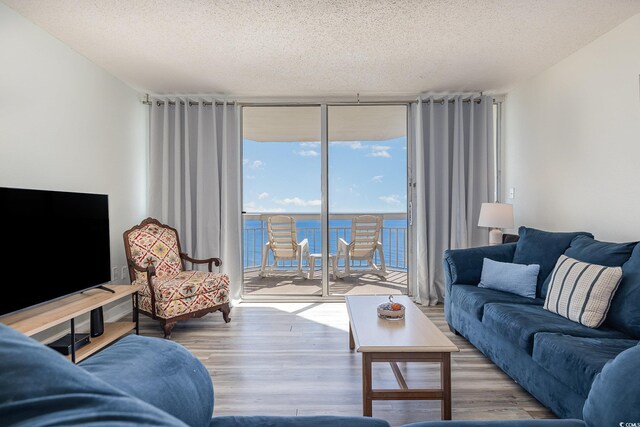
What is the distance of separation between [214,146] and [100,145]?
1.25 m

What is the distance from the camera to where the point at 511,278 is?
3.03 m

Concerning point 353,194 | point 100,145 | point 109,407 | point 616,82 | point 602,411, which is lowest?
point 602,411

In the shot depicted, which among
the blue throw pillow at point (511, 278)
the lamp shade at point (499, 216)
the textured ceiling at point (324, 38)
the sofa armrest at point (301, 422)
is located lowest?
the sofa armrest at point (301, 422)

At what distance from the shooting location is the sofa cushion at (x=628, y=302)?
2.10 meters

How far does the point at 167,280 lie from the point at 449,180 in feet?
11.4

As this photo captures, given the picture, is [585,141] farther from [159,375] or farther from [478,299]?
[159,375]

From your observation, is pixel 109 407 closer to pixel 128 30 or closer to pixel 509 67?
pixel 128 30

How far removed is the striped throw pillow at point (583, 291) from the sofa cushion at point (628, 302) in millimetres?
48

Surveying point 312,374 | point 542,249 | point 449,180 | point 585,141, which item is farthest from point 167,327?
point 585,141

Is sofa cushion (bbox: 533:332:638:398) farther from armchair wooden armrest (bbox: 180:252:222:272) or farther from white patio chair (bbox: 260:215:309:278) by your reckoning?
white patio chair (bbox: 260:215:309:278)

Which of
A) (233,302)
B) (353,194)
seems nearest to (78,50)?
(233,302)

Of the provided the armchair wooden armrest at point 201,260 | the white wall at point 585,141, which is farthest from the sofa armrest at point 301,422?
the armchair wooden armrest at point 201,260

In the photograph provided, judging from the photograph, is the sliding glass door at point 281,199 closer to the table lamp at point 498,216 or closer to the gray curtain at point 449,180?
the gray curtain at point 449,180

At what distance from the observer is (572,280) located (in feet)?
7.90
